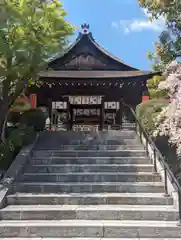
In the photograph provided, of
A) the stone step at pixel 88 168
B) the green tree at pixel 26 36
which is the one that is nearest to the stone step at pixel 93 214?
the stone step at pixel 88 168

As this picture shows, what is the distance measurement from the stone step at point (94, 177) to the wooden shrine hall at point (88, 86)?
553 centimetres

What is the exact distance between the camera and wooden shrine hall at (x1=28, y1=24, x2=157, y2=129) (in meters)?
15.0

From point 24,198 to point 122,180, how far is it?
249 centimetres

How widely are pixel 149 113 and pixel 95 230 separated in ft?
16.1

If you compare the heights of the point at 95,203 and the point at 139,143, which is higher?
the point at 139,143

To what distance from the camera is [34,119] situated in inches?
447

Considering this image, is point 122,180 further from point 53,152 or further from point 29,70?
point 29,70

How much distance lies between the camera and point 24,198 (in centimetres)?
686

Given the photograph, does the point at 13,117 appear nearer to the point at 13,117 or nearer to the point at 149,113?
the point at 13,117

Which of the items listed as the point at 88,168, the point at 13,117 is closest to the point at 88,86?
the point at 13,117

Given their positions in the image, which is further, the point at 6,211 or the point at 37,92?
the point at 37,92

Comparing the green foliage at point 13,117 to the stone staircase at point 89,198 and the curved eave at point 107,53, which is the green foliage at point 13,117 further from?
the curved eave at point 107,53

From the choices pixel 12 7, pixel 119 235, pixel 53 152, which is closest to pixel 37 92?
pixel 53 152

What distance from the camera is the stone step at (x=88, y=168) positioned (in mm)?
8305
